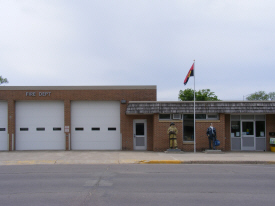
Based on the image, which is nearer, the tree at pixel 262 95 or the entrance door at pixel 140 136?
the entrance door at pixel 140 136

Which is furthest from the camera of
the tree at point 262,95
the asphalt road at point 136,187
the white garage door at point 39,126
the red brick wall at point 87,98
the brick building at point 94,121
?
the tree at point 262,95

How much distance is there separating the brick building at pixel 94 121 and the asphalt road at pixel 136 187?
302 inches

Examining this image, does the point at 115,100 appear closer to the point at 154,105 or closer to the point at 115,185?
the point at 154,105

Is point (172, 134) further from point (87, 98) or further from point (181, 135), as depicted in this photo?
point (87, 98)

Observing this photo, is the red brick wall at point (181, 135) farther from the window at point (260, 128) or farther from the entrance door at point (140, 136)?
the window at point (260, 128)

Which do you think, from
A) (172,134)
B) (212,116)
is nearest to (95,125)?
(172,134)

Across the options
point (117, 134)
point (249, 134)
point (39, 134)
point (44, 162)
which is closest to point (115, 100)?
point (117, 134)

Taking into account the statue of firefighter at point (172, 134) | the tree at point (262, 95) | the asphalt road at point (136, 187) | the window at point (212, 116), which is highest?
the tree at point (262, 95)

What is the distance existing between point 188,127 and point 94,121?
254 inches

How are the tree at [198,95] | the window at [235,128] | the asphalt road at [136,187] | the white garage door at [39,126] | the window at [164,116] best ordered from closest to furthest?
the asphalt road at [136,187]
the window at [164,116]
the window at [235,128]
the white garage door at [39,126]
the tree at [198,95]

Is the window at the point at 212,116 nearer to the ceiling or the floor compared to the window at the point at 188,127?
nearer to the ceiling

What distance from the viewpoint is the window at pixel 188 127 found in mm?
18500

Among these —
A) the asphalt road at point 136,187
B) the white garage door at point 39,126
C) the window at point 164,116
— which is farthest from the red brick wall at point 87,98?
the asphalt road at point 136,187

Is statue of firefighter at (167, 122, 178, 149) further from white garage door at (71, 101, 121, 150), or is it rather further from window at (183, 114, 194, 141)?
white garage door at (71, 101, 121, 150)
